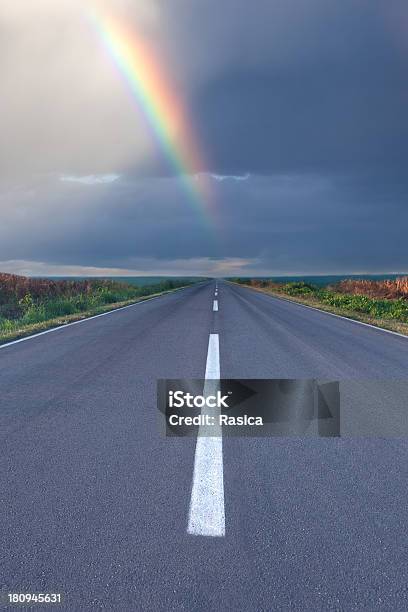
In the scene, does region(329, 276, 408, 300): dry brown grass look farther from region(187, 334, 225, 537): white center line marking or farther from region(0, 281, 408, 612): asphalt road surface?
region(187, 334, 225, 537): white center line marking

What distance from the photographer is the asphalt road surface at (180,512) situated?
84.4 inches


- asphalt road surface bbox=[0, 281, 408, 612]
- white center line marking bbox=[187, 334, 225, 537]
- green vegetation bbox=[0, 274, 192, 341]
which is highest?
green vegetation bbox=[0, 274, 192, 341]

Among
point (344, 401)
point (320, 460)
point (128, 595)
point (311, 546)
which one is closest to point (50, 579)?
point (128, 595)

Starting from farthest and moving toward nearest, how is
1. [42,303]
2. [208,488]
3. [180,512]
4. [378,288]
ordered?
[378,288]
[42,303]
[208,488]
[180,512]

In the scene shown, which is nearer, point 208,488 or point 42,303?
point 208,488

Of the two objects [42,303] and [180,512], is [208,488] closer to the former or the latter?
[180,512]

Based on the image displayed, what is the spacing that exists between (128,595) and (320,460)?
202 centimetres

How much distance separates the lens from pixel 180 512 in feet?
9.16

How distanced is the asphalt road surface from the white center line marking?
0.02m

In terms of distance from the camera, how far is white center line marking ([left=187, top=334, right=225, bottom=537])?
8.63ft

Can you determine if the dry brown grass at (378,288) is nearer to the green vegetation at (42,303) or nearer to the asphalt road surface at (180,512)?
the green vegetation at (42,303)

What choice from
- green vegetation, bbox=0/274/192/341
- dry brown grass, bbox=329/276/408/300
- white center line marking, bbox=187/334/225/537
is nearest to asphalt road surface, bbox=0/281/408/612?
white center line marking, bbox=187/334/225/537

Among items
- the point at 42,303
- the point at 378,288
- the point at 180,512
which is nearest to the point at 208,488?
the point at 180,512

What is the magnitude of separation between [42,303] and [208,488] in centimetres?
1875
